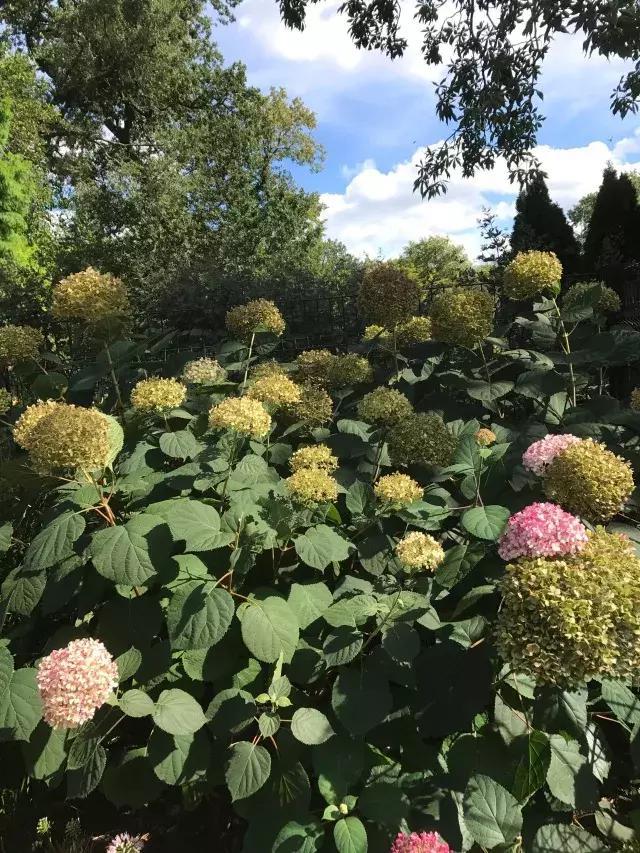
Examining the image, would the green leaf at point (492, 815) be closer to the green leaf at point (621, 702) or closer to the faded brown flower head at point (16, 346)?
the green leaf at point (621, 702)

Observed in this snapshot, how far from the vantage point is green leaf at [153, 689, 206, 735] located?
1.47 meters

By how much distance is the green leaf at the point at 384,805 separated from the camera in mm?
1378

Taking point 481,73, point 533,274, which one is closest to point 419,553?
point 533,274

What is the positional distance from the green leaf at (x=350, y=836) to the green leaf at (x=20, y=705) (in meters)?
0.88

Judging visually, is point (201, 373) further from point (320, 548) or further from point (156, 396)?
point (320, 548)

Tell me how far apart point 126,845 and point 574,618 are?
1.56 meters

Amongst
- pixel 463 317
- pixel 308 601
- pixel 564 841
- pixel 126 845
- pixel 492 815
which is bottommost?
pixel 126 845

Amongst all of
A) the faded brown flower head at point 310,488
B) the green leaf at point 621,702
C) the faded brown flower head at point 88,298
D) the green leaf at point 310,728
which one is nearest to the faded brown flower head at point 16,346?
the faded brown flower head at point 88,298

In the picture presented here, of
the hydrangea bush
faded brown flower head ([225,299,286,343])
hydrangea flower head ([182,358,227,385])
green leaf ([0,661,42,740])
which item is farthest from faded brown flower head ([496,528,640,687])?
faded brown flower head ([225,299,286,343])

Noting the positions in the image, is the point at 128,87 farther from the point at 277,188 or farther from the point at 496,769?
the point at 496,769

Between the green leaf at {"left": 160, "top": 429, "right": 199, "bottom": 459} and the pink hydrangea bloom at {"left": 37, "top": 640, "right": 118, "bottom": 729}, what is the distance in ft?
2.55

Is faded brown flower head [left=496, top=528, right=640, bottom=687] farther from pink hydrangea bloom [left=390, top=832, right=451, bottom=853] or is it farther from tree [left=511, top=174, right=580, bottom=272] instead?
tree [left=511, top=174, right=580, bottom=272]

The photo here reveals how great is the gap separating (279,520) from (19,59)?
1977 centimetres

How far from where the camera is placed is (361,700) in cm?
148
